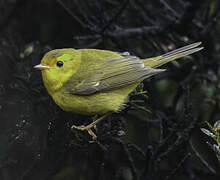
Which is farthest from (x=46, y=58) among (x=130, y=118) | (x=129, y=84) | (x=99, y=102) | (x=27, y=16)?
(x=27, y=16)

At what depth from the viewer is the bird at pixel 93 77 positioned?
3.39m

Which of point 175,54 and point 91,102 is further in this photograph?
point 175,54

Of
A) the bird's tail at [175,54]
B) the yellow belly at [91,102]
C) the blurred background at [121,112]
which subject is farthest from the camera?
the bird's tail at [175,54]

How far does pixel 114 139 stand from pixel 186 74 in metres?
1.72

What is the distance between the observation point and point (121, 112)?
135 inches

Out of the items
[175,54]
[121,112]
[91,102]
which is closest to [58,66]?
[91,102]

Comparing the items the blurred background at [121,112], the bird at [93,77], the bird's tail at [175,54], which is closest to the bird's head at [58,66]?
the bird at [93,77]

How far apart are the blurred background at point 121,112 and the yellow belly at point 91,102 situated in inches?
3.7

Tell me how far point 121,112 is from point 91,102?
31 cm

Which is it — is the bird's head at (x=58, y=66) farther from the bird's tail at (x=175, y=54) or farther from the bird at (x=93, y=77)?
the bird's tail at (x=175, y=54)

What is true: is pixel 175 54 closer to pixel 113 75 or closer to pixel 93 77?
pixel 113 75

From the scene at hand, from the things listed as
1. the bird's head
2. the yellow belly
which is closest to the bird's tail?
the yellow belly

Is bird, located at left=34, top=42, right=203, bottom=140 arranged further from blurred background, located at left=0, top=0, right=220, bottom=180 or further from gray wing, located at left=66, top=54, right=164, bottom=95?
blurred background, located at left=0, top=0, right=220, bottom=180

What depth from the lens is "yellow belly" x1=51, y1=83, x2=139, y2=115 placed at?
3332mm
